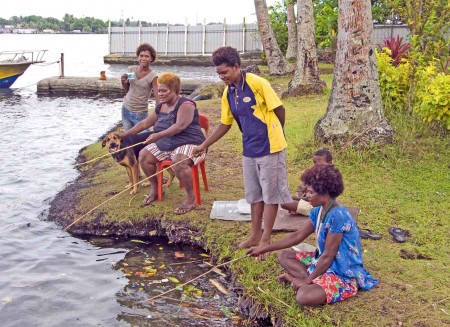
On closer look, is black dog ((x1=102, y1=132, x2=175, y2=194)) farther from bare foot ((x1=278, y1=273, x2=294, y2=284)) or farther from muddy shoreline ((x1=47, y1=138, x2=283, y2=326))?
bare foot ((x1=278, y1=273, x2=294, y2=284))

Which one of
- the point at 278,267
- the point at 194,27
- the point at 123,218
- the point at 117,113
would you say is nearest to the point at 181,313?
the point at 278,267

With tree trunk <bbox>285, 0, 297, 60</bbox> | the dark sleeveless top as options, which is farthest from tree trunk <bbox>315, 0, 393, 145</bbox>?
tree trunk <bbox>285, 0, 297, 60</bbox>

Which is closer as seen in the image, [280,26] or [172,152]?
[172,152]

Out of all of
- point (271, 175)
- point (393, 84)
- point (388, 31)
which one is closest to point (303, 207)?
point (271, 175)

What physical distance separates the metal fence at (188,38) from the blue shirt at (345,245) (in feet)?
106

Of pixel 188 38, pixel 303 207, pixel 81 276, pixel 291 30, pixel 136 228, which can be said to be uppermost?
pixel 188 38

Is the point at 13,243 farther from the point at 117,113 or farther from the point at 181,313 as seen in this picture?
the point at 117,113

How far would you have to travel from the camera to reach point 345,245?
485 cm

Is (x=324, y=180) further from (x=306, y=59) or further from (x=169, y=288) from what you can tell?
(x=306, y=59)

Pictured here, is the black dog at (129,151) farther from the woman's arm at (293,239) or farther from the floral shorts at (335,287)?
the floral shorts at (335,287)

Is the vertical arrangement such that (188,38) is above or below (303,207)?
above

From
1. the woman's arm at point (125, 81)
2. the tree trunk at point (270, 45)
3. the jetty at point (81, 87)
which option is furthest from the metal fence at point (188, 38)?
the woman's arm at point (125, 81)

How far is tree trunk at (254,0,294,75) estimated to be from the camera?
62.0ft

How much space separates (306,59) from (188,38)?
90.6ft
